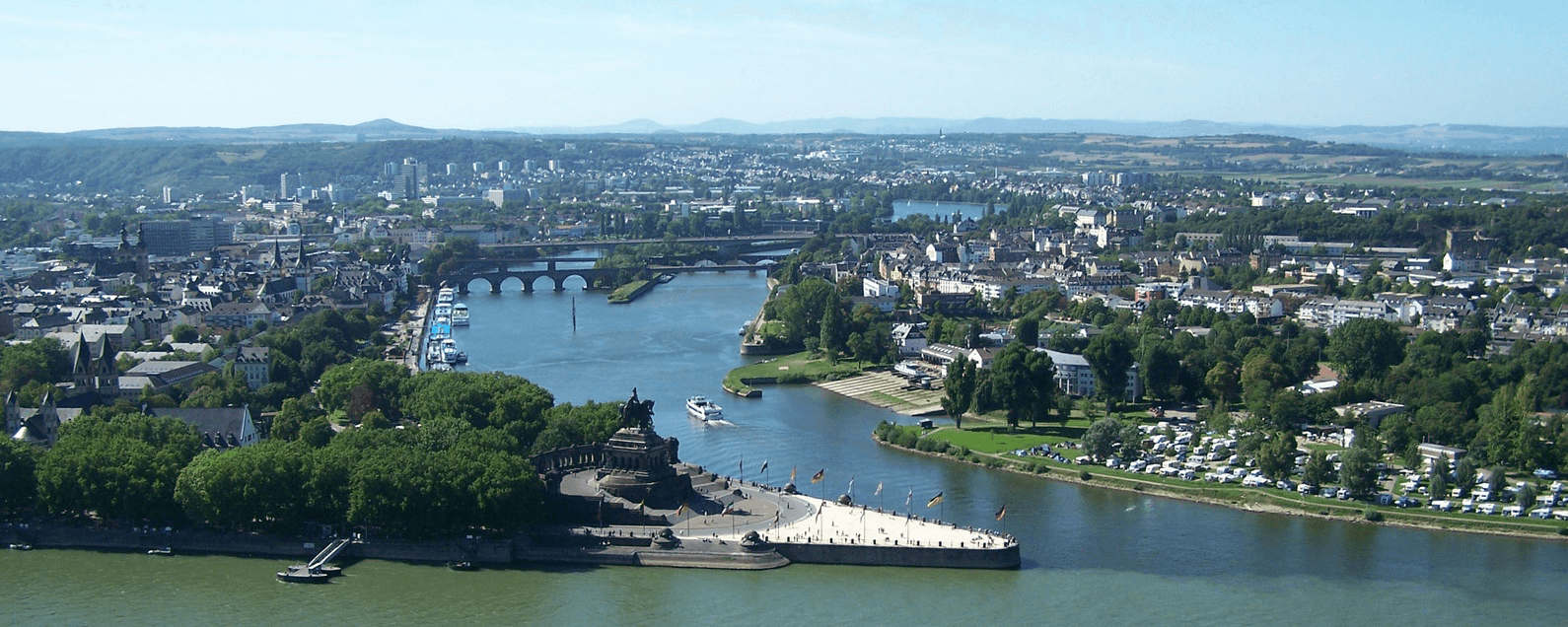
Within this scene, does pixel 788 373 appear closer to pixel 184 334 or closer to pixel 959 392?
pixel 959 392

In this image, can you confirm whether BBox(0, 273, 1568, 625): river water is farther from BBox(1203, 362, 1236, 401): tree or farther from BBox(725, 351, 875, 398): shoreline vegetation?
BBox(725, 351, 875, 398): shoreline vegetation

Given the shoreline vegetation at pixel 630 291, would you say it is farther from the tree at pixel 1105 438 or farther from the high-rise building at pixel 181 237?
the tree at pixel 1105 438

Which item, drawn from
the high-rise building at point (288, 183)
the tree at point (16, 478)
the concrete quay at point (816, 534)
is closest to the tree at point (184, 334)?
the tree at point (16, 478)

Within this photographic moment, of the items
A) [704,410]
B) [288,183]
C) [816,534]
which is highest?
[816,534]

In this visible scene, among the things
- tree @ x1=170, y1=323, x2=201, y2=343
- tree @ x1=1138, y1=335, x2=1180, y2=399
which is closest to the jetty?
tree @ x1=1138, y1=335, x2=1180, y2=399

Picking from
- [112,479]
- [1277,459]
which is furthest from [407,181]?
[1277,459]

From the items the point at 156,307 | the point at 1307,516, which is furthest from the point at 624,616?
the point at 156,307
